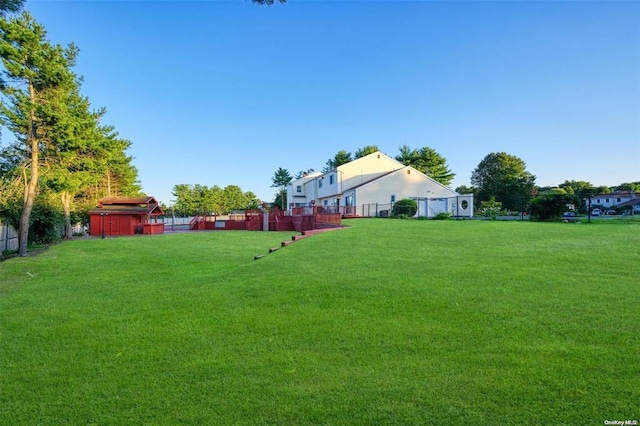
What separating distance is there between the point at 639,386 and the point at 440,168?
152 ft

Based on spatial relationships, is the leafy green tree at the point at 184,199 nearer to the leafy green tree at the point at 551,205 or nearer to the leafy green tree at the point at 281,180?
the leafy green tree at the point at 281,180

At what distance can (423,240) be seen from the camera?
10703 millimetres

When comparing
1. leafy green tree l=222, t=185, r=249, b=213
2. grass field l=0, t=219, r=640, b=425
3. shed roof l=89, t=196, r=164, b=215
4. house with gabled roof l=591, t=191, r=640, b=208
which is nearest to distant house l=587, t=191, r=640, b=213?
house with gabled roof l=591, t=191, r=640, b=208

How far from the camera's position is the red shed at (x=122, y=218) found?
1034 inches

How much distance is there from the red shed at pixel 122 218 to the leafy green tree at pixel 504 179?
135ft

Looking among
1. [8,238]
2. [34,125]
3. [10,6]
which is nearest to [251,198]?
[8,238]

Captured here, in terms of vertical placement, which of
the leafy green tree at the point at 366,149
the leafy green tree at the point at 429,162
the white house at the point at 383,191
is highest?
the leafy green tree at the point at 366,149

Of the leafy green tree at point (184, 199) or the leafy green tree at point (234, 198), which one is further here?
the leafy green tree at point (234, 198)

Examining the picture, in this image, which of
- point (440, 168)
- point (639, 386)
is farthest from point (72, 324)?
point (440, 168)

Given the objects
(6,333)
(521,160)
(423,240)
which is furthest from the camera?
(521,160)

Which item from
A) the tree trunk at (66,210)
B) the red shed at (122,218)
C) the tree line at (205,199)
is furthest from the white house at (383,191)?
the tree line at (205,199)

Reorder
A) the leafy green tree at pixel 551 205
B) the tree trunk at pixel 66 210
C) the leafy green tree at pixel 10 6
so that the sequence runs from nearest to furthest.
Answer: the leafy green tree at pixel 10 6, the leafy green tree at pixel 551 205, the tree trunk at pixel 66 210

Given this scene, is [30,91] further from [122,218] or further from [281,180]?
[281,180]

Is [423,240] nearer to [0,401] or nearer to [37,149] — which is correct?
[0,401]
